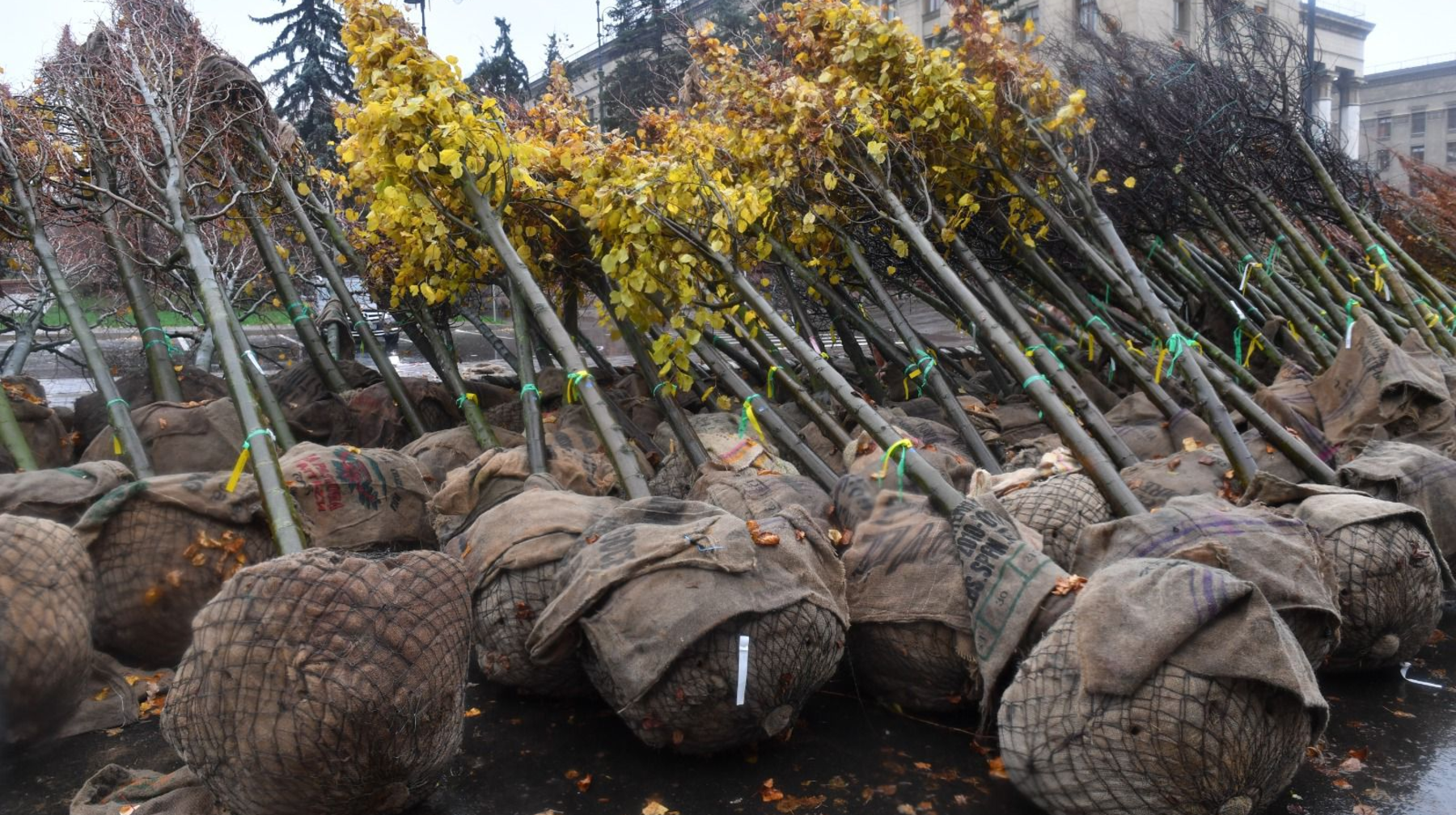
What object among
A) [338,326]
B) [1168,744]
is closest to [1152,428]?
[1168,744]

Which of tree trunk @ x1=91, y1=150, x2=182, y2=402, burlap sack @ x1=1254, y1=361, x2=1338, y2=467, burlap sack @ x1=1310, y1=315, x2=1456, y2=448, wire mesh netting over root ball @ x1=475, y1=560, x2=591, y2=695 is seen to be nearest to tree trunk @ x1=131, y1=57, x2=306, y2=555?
wire mesh netting over root ball @ x1=475, y1=560, x2=591, y2=695

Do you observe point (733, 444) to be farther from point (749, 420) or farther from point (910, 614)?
point (910, 614)

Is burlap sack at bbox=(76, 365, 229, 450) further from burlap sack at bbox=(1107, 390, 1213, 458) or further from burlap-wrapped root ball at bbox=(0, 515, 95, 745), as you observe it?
burlap sack at bbox=(1107, 390, 1213, 458)

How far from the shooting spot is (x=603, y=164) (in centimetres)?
616

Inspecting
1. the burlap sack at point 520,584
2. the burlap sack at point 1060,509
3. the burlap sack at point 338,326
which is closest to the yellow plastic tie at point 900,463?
the burlap sack at point 1060,509

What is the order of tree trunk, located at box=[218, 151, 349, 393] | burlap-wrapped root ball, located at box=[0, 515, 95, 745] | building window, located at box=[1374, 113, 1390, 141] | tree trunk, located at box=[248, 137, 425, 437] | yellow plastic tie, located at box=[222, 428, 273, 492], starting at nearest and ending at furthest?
1. burlap-wrapped root ball, located at box=[0, 515, 95, 745]
2. yellow plastic tie, located at box=[222, 428, 273, 492]
3. tree trunk, located at box=[248, 137, 425, 437]
4. tree trunk, located at box=[218, 151, 349, 393]
5. building window, located at box=[1374, 113, 1390, 141]

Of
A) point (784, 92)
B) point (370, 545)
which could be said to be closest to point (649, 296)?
point (784, 92)

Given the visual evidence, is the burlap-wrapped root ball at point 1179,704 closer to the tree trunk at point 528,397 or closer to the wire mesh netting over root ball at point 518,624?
the wire mesh netting over root ball at point 518,624

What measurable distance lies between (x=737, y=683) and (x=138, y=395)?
6565 mm

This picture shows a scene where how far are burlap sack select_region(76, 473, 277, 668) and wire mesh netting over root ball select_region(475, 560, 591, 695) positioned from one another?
4.10 feet

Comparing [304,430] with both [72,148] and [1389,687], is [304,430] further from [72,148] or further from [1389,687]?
[1389,687]

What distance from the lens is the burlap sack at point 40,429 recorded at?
6.81 meters

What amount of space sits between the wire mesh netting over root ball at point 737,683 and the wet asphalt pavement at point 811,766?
0.62 ft

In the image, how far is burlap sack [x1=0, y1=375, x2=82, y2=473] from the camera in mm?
6809
